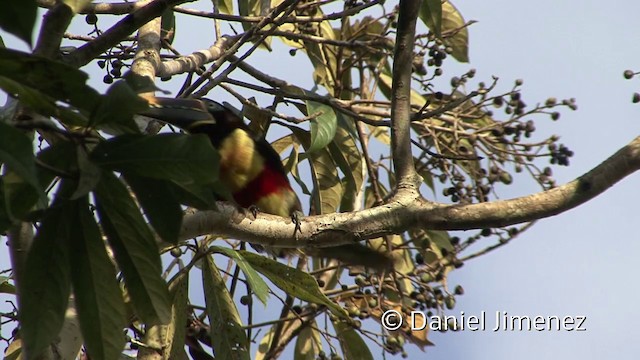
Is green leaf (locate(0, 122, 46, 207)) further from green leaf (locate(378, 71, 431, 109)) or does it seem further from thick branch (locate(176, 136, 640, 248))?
green leaf (locate(378, 71, 431, 109))

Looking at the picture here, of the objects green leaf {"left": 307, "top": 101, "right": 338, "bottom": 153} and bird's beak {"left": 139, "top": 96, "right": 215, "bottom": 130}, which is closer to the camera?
bird's beak {"left": 139, "top": 96, "right": 215, "bottom": 130}

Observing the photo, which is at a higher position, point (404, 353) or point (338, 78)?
point (338, 78)

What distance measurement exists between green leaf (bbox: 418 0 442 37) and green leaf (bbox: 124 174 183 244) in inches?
66.9

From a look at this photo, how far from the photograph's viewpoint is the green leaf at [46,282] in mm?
1598

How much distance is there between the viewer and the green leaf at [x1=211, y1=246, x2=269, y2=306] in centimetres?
258

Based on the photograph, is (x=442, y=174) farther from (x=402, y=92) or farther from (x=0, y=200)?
(x=0, y=200)

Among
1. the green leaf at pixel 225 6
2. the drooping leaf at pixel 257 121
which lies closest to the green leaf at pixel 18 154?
the drooping leaf at pixel 257 121

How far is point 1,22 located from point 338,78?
9.08ft

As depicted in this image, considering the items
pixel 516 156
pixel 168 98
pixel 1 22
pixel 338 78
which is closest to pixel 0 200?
pixel 1 22

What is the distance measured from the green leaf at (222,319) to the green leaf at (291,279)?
0.67 feet

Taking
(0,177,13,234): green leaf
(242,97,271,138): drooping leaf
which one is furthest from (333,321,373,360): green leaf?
(0,177,13,234): green leaf

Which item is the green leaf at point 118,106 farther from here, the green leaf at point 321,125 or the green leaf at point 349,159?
the green leaf at point 349,159

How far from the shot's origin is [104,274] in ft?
5.75

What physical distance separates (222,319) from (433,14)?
129cm
